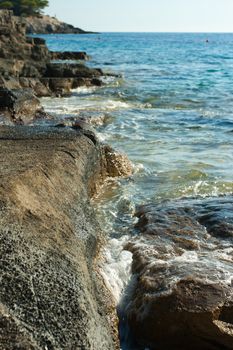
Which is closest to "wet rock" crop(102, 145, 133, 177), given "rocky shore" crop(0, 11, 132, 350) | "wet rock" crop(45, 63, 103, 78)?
"rocky shore" crop(0, 11, 132, 350)

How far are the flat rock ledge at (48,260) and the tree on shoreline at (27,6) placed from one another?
9068 centimetres

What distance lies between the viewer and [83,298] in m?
2.95

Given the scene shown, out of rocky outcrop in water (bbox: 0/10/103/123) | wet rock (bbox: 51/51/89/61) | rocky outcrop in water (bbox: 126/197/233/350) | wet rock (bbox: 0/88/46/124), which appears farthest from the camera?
wet rock (bbox: 51/51/89/61)

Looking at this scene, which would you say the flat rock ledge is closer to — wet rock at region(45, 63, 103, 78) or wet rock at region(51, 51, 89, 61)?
wet rock at region(45, 63, 103, 78)

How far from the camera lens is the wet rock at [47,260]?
2594mm

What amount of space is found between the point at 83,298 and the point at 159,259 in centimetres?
184

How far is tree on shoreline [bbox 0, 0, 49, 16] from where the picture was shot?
302 ft

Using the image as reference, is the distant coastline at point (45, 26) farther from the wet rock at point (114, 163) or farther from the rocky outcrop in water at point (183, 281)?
the rocky outcrop in water at point (183, 281)

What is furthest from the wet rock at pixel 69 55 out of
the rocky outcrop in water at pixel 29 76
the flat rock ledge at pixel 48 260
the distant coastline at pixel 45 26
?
the distant coastline at pixel 45 26

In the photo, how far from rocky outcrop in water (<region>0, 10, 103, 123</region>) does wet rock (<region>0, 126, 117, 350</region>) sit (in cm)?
552

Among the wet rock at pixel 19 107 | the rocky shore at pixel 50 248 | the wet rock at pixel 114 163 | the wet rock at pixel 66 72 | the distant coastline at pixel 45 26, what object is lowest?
the distant coastline at pixel 45 26

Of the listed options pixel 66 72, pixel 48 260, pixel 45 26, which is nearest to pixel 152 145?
pixel 48 260

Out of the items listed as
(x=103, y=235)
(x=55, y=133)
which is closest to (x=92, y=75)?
(x=55, y=133)

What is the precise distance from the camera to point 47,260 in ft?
9.93
